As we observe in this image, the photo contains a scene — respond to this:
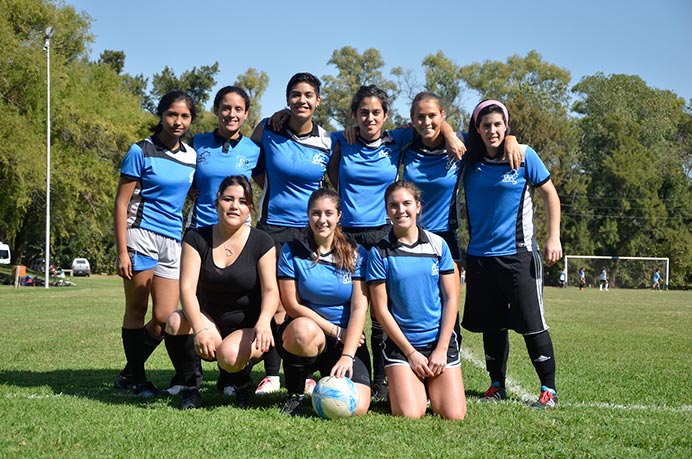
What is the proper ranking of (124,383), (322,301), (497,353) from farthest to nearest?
(124,383) → (497,353) → (322,301)

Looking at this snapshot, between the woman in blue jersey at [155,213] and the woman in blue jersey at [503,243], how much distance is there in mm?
2266

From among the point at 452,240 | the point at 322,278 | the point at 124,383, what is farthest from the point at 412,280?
the point at 124,383

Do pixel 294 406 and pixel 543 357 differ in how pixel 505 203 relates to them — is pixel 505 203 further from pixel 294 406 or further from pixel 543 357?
pixel 294 406

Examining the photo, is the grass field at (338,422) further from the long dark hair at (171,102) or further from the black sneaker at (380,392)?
the long dark hair at (171,102)

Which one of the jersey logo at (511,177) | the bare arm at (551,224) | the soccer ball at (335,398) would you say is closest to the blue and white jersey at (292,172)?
the jersey logo at (511,177)

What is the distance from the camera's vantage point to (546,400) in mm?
5332

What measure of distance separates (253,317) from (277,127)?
5.25 ft

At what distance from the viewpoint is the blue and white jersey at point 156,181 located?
5.64 metres

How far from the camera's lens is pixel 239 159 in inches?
229

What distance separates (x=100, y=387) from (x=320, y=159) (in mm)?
2620

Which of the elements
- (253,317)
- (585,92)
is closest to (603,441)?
(253,317)

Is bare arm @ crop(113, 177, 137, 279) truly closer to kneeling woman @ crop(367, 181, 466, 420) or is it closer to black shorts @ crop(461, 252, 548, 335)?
kneeling woman @ crop(367, 181, 466, 420)

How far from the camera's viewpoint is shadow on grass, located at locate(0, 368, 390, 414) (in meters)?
5.41

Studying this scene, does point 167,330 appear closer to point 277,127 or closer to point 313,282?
point 313,282
